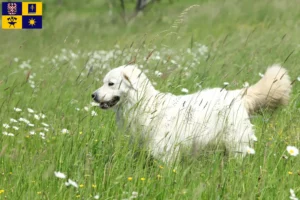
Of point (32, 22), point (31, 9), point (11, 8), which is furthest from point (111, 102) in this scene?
point (32, 22)

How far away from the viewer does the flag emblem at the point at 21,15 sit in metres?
12.8

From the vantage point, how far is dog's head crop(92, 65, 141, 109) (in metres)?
5.09

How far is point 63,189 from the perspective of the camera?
3.47 metres

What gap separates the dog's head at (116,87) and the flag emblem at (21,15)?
7431mm

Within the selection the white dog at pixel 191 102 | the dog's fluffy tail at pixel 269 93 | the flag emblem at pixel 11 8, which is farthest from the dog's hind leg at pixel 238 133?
the flag emblem at pixel 11 8

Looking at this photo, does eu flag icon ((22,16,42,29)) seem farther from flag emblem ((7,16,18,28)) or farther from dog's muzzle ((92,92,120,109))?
dog's muzzle ((92,92,120,109))

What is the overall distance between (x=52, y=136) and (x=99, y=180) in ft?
3.50

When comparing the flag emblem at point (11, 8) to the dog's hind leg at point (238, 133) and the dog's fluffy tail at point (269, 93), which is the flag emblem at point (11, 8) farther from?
the dog's hind leg at point (238, 133)

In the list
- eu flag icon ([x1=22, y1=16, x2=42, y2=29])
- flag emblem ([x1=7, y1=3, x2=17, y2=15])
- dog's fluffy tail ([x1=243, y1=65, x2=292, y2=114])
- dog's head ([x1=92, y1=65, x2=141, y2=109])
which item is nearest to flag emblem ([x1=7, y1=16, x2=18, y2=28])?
flag emblem ([x1=7, y1=3, x2=17, y2=15])

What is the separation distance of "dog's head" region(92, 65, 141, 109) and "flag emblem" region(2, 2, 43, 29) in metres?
7.43

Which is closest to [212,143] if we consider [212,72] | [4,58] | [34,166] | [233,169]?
[233,169]

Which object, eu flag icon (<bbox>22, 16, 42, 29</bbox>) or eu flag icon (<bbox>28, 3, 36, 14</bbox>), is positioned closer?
eu flag icon (<bbox>28, 3, 36, 14</bbox>)

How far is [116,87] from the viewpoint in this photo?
17.0ft

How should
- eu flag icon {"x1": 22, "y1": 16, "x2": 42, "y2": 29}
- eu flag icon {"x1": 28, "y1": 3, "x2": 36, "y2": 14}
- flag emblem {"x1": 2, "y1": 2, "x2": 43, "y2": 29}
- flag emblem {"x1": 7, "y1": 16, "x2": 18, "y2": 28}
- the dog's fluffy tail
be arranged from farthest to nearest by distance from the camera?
eu flag icon {"x1": 22, "y1": 16, "x2": 42, "y2": 29}, eu flag icon {"x1": 28, "y1": 3, "x2": 36, "y2": 14}, flag emblem {"x1": 7, "y1": 16, "x2": 18, "y2": 28}, flag emblem {"x1": 2, "y1": 2, "x2": 43, "y2": 29}, the dog's fluffy tail
